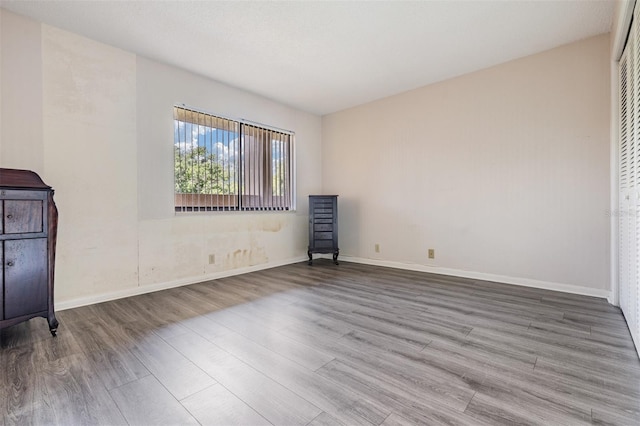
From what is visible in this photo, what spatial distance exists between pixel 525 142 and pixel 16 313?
186 inches

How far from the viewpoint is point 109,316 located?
2412 mm

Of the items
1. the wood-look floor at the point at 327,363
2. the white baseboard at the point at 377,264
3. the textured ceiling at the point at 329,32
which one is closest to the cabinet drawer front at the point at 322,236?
the white baseboard at the point at 377,264

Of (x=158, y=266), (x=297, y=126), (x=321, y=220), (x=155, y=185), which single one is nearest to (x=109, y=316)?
(x=158, y=266)

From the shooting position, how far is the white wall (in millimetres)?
2445

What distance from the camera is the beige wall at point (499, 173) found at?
2.87 m

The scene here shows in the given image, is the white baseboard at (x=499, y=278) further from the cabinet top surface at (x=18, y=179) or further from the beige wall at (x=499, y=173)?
the cabinet top surface at (x=18, y=179)

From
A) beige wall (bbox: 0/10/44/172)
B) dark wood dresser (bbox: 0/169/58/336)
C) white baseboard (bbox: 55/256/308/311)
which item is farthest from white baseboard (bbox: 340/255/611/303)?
beige wall (bbox: 0/10/44/172)

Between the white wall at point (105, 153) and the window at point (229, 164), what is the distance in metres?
0.14

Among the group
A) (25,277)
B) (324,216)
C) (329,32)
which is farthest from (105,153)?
(324,216)

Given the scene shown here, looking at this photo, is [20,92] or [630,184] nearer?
[630,184]

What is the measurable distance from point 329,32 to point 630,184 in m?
2.64

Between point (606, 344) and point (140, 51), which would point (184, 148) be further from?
point (606, 344)

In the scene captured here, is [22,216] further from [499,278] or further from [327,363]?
[499,278]

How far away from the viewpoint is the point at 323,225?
455 centimetres
